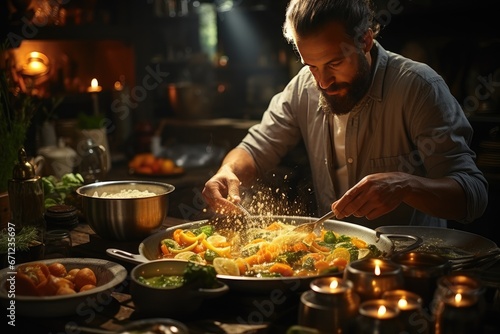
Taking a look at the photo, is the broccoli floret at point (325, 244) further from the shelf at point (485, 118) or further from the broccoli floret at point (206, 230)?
the shelf at point (485, 118)

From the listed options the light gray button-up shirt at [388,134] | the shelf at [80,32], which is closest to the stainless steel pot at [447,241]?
the light gray button-up shirt at [388,134]

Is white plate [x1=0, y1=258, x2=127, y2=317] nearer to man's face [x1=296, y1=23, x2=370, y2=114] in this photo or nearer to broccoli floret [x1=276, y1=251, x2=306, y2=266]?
broccoli floret [x1=276, y1=251, x2=306, y2=266]

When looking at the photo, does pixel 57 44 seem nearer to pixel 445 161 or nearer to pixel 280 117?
pixel 280 117

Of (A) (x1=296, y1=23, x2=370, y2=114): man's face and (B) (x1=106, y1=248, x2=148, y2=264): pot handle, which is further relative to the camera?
(A) (x1=296, y1=23, x2=370, y2=114): man's face

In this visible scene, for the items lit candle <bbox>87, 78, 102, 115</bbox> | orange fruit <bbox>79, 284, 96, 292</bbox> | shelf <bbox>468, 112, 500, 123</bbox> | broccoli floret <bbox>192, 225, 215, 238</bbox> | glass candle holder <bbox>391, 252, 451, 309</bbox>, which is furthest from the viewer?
shelf <bbox>468, 112, 500, 123</bbox>

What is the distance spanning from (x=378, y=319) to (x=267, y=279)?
50cm

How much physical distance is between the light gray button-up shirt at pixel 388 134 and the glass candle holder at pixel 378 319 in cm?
128

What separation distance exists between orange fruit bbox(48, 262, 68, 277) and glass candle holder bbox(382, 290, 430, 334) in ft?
3.68

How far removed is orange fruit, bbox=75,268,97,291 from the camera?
2061 mm

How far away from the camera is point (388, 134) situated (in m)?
3.04

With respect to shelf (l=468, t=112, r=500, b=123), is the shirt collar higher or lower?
higher

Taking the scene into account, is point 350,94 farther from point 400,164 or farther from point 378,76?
point 400,164

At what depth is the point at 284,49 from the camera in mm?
6668

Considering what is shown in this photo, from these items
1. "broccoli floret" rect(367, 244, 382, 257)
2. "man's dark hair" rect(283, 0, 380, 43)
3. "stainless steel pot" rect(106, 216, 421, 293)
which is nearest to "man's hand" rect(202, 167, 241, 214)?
"stainless steel pot" rect(106, 216, 421, 293)
